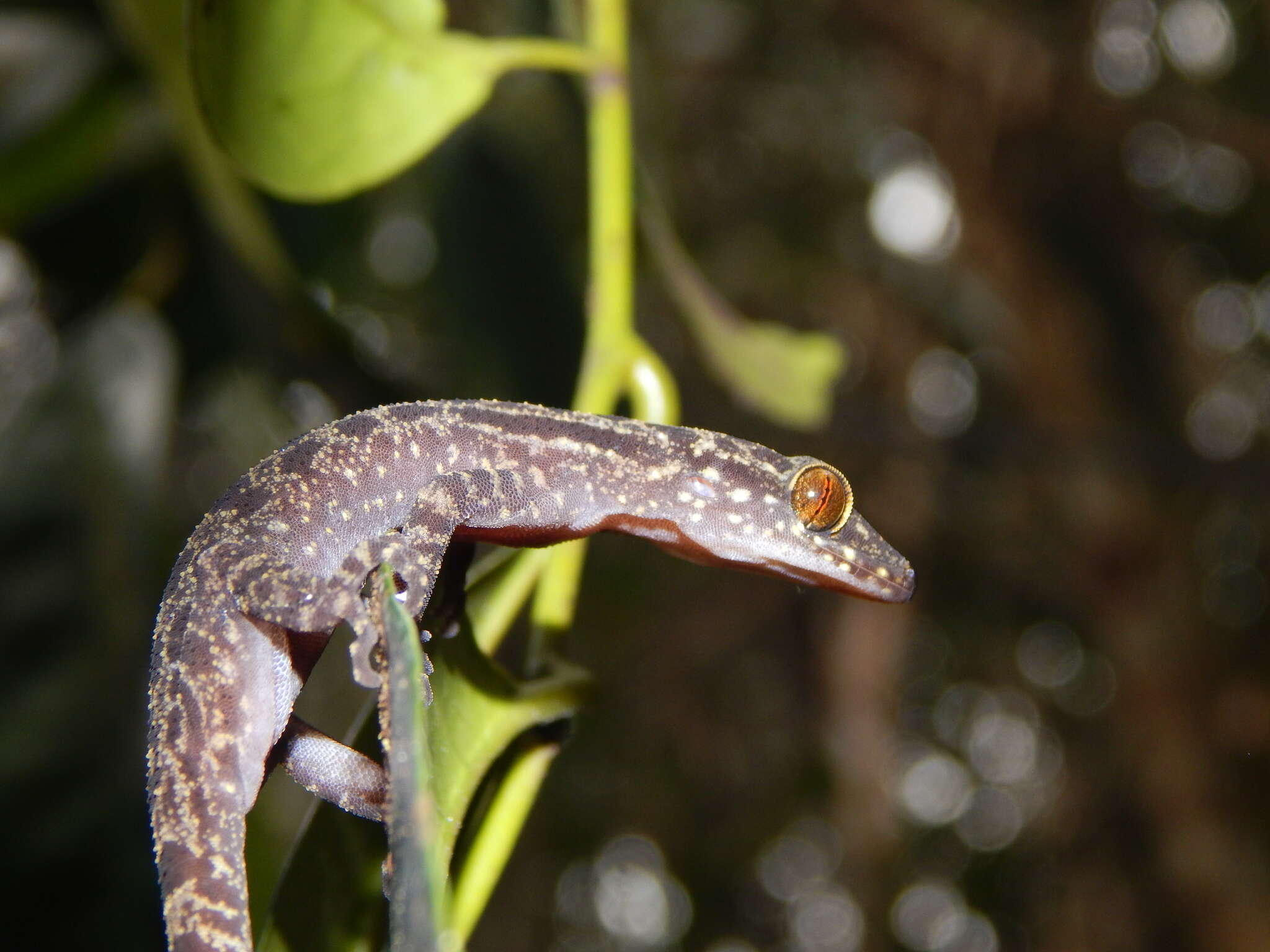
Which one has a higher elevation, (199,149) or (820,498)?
(199,149)

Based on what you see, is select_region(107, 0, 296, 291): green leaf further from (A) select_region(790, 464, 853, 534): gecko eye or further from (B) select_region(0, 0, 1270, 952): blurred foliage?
(A) select_region(790, 464, 853, 534): gecko eye

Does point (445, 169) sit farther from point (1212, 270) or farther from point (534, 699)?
point (1212, 270)

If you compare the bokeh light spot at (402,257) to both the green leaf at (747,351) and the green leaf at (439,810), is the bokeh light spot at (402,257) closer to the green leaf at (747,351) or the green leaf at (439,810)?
the green leaf at (747,351)

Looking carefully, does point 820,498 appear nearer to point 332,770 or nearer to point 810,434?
point 332,770

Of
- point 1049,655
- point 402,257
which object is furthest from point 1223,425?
point 402,257

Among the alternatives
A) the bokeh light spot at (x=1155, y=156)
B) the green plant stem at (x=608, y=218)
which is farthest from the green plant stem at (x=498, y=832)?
the bokeh light spot at (x=1155, y=156)

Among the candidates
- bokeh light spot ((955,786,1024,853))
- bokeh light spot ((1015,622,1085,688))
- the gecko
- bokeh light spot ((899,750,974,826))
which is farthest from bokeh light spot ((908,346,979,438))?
the gecko

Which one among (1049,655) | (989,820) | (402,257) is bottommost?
(989,820)
